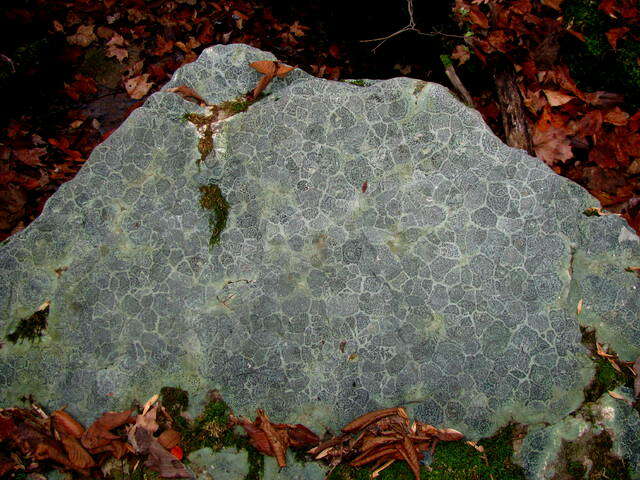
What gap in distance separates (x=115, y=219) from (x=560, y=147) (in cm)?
327

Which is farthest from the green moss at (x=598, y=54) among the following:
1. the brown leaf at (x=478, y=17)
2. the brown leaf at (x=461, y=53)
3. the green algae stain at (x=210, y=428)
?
the green algae stain at (x=210, y=428)

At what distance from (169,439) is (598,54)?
164 inches

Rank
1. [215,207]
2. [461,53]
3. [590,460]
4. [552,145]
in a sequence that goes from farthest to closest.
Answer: [461,53] → [552,145] → [215,207] → [590,460]

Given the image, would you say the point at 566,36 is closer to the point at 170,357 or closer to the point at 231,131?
the point at 231,131

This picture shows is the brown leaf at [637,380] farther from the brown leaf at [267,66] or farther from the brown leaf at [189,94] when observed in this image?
the brown leaf at [189,94]

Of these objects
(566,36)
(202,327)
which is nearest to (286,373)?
(202,327)

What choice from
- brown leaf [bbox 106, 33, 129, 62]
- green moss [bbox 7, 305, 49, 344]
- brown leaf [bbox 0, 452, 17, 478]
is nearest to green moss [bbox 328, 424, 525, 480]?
brown leaf [bbox 0, 452, 17, 478]

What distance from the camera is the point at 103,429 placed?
2619 mm

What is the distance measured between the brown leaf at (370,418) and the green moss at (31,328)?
1663 millimetres

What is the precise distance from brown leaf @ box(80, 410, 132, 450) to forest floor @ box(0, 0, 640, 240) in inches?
80.2

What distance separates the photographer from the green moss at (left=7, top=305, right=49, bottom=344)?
9.19ft

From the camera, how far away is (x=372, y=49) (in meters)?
4.67

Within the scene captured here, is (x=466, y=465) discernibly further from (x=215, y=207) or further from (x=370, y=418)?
(x=215, y=207)

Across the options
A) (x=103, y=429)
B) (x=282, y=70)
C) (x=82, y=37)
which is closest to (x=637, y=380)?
(x=282, y=70)
